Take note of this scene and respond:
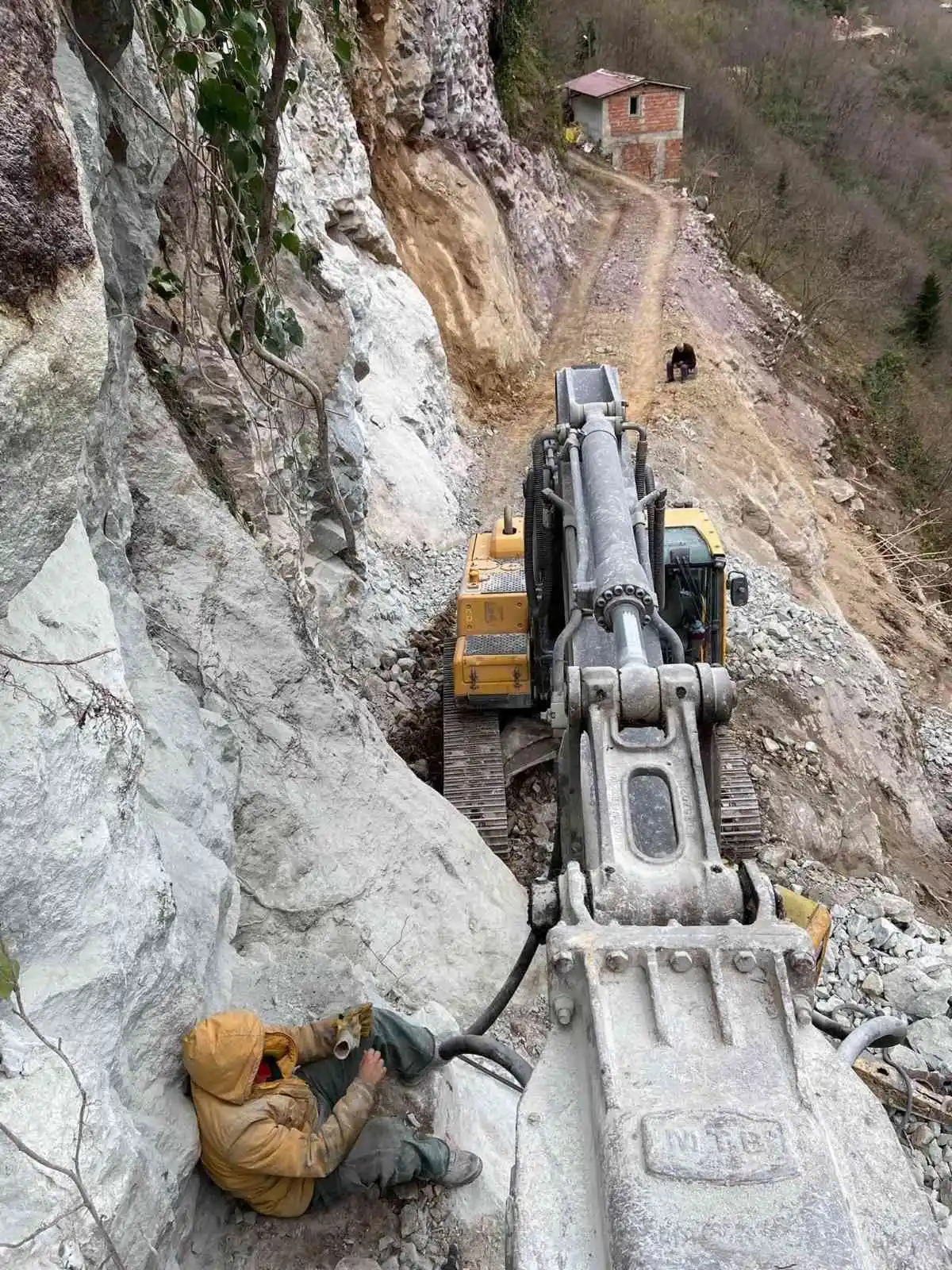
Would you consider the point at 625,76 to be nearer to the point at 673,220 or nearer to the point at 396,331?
the point at 673,220

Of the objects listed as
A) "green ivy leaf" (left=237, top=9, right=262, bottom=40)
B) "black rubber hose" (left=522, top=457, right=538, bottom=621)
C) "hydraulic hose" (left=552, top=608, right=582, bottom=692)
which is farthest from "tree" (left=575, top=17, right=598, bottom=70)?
"hydraulic hose" (left=552, top=608, right=582, bottom=692)

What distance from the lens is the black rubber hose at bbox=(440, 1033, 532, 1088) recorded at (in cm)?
296

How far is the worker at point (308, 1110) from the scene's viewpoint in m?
2.88

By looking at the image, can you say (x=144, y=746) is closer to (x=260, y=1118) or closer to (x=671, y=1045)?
(x=260, y=1118)

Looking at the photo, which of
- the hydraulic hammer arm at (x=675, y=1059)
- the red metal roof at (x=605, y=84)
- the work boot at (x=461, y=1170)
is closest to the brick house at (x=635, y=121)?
the red metal roof at (x=605, y=84)

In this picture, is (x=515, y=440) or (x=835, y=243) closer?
(x=515, y=440)

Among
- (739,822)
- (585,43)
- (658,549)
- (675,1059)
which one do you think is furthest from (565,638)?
(585,43)

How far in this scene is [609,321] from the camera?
1800 centimetres

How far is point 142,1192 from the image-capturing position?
7.69 ft

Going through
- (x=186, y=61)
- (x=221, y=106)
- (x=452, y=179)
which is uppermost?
(x=186, y=61)

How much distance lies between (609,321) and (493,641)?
40.0 ft

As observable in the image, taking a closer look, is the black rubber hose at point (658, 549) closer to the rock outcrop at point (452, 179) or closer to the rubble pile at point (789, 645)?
the rubble pile at point (789, 645)

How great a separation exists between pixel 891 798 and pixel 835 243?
25087 millimetres

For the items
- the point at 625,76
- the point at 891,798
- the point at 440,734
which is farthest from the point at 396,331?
the point at 625,76
